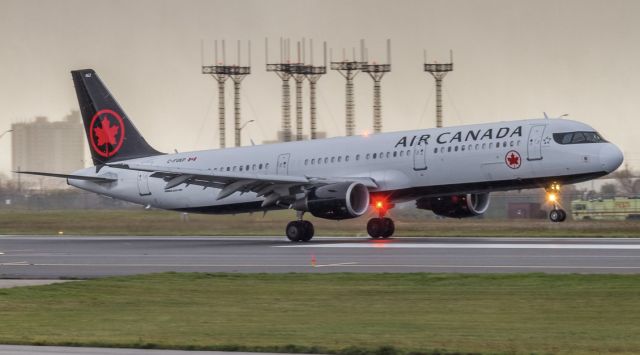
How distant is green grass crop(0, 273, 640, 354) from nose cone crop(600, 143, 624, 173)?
17.5 meters

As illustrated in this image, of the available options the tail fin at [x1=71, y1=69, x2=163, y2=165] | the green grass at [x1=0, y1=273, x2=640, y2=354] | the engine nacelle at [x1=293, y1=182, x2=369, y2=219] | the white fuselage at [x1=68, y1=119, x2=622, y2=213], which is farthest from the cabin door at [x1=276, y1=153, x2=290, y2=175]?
the green grass at [x1=0, y1=273, x2=640, y2=354]

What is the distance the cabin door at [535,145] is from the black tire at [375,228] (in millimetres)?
8169

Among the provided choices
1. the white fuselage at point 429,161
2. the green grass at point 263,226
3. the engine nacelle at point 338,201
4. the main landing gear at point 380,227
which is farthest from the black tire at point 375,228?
the green grass at point 263,226

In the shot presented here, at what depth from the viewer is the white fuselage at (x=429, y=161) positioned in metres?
43.9

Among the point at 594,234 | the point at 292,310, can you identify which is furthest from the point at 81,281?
the point at 594,234

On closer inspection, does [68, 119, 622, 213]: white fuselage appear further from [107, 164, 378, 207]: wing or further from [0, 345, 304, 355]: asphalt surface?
[0, 345, 304, 355]: asphalt surface

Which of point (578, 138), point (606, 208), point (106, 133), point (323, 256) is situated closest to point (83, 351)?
point (323, 256)

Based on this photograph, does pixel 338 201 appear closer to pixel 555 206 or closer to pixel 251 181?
pixel 251 181

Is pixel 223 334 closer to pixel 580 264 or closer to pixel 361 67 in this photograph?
pixel 580 264

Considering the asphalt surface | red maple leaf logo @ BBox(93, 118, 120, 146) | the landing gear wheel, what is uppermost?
red maple leaf logo @ BBox(93, 118, 120, 146)

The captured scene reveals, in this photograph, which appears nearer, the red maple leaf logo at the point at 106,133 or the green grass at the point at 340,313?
the green grass at the point at 340,313

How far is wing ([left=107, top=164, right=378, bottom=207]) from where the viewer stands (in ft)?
153

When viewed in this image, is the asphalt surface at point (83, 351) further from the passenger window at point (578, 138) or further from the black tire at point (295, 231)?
the black tire at point (295, 231)

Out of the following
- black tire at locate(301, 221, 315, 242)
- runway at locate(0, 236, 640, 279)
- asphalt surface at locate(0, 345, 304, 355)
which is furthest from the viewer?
black tire at locate(301, 221, 315, 242)
